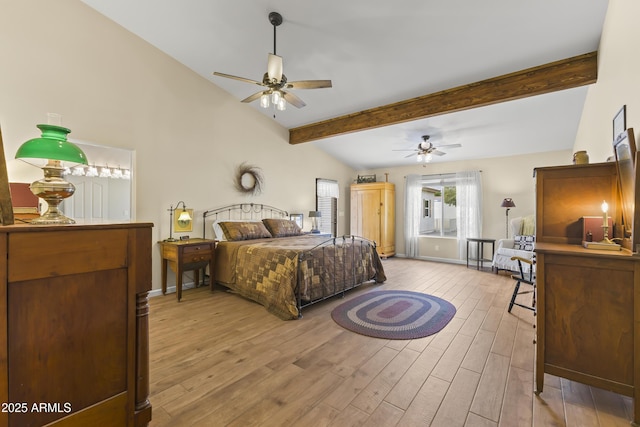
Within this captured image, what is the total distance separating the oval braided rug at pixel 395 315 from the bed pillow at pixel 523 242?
2.53 m

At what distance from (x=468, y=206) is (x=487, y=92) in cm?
328

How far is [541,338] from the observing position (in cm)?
187

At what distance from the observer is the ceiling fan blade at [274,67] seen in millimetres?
2711

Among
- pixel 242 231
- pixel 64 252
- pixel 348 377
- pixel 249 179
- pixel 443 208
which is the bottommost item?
pixel 348 377

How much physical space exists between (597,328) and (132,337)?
272 centimetres

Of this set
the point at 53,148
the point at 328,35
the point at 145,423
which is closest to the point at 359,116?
the point at 328,35

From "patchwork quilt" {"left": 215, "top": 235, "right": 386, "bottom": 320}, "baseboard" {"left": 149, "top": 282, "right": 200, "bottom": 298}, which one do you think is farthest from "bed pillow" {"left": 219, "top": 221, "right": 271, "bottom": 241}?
"baseboard" {"left": 149, "top": 282, "right": 200, "bottom": 298}

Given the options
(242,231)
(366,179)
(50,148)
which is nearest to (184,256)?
(242,231)

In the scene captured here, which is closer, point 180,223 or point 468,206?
point 180,223

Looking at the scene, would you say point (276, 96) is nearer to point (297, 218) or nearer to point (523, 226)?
point (297, 218)

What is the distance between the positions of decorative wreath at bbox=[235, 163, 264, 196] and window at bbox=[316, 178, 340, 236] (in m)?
1.87

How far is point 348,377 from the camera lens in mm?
2057

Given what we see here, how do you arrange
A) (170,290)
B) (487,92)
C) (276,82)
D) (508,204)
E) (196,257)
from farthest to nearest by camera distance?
(508,204) → (170,290) → (196,257) → (487,92) → (276,82)

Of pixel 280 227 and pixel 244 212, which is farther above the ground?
pixel 244 212
